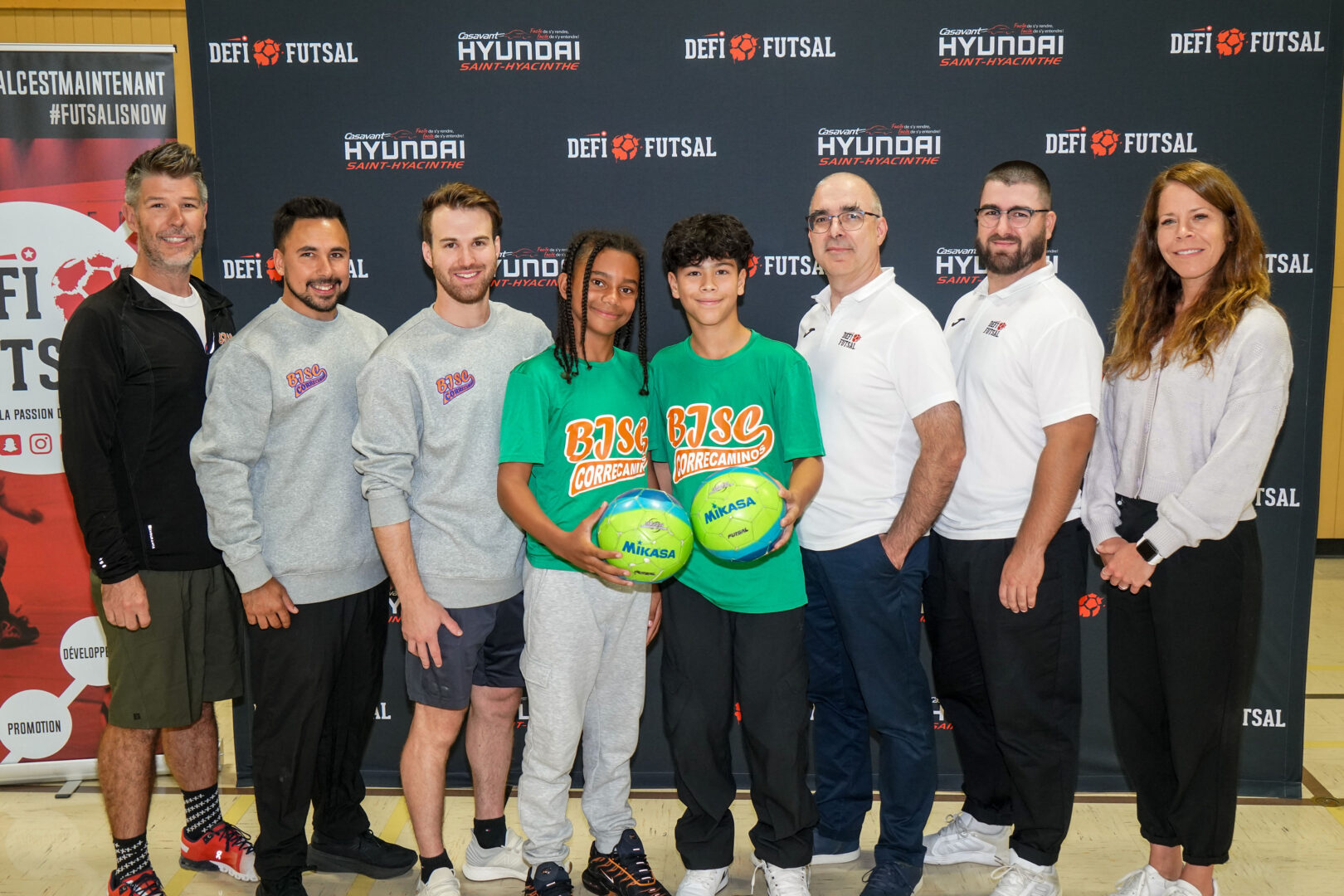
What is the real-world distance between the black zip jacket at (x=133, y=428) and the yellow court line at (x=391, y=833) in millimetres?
1149

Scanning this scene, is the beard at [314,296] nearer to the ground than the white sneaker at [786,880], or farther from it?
farther from it

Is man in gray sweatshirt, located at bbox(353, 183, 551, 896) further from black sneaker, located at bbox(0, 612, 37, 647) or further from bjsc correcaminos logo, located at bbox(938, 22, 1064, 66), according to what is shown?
black sneaker, located at bbox(0, 612, 37, 647)

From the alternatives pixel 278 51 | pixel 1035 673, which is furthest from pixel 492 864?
pixel 278 51

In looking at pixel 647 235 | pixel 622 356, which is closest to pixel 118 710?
pixel 622 356

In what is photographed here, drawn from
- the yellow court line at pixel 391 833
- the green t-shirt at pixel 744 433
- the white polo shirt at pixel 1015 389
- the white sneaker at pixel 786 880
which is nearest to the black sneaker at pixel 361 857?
the yellow court line at pixel 391 833

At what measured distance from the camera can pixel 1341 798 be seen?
367 centimetres

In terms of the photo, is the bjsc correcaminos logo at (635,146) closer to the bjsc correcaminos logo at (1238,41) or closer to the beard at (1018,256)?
the beard at (1018,256)

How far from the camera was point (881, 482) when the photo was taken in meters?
2.84

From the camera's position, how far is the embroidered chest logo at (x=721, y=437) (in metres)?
2.69

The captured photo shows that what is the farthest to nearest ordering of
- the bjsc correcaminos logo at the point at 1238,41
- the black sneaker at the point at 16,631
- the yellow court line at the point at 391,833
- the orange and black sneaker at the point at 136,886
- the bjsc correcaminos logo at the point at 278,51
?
the black sneaker at the point at 16,631
the bjsc correcaminos logo at the point at 278,51
the bjsc correcaminos logo at the point at 1238,41
the yellow court line at the point at 391,833
the orange and black sneaker at the point at 136,886

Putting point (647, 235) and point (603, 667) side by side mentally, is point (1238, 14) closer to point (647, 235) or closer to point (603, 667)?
point (647, 235)

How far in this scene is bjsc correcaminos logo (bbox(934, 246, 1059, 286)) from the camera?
3621mm

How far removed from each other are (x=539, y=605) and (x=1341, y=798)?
3179mm

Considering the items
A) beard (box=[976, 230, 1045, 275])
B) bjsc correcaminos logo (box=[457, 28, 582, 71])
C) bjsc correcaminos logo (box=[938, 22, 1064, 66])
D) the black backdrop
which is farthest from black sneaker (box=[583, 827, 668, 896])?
bjsc correcaminos logo (box=[938, 22, 1064, 66])
